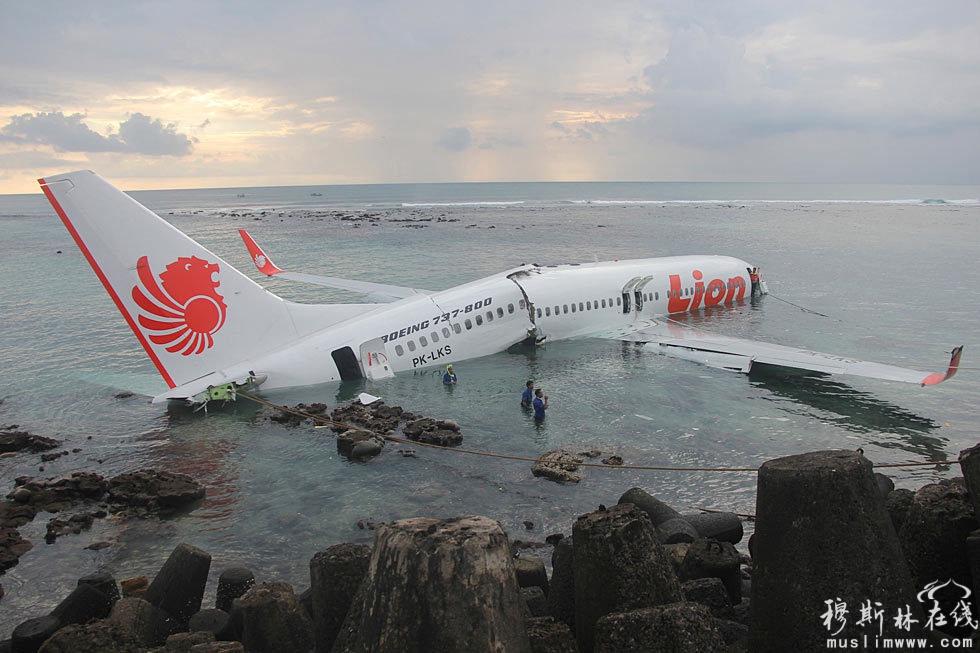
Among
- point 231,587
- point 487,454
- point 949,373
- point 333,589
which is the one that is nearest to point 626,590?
point 333,589

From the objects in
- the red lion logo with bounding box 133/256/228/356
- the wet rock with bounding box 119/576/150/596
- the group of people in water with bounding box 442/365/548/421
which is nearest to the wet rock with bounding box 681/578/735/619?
the wet rock with bounding box 119/576/150/596

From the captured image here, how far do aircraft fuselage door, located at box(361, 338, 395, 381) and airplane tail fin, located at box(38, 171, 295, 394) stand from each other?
3.43m

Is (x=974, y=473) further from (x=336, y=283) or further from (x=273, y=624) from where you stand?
(x=336, y=283)

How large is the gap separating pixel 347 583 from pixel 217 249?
80.4 metres

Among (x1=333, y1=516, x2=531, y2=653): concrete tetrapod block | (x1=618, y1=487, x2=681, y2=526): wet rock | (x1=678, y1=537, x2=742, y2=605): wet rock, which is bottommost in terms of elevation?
(x1=618, y1=487, x2=681, y2=526): wet rock

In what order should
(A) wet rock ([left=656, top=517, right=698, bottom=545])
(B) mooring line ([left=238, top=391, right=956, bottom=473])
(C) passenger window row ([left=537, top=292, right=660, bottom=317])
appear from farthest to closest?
(C) passenger window row ([left=537, top=292, right=660, bottom=317]) < (B) mooring line ([left=238, top=391, right=956, bottom=473]) < (A) wet rock ([left=656, top=517, right=698, bottom=545])

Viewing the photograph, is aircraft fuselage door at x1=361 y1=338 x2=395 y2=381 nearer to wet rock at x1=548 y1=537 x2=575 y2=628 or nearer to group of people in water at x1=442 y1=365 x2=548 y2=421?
group of people in water at x1=442 y1=365 x2=548 y2=421

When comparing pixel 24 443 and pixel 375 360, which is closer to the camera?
pixel 24 443

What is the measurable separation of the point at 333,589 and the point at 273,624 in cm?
96

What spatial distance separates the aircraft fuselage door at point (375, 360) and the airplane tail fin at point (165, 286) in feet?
11.3

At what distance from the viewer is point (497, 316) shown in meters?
29.2

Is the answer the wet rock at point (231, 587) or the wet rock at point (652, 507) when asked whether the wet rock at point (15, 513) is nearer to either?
the wet rock at point (231, 587)

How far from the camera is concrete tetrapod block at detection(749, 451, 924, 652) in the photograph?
22.9ft

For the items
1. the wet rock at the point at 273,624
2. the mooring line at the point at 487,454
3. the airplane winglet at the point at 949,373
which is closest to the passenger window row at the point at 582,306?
the mooring line at the point at 487,454
